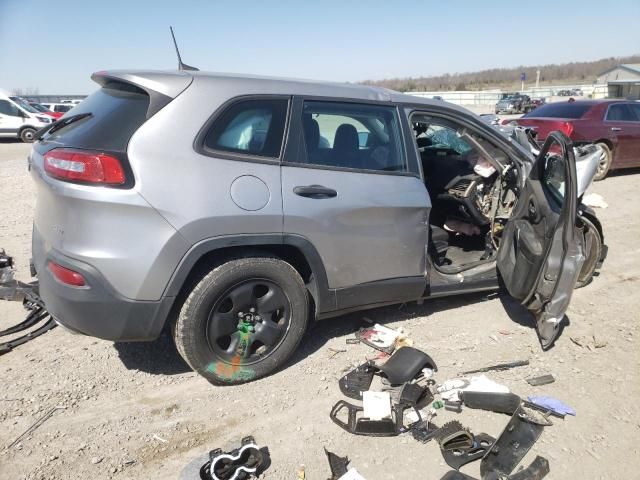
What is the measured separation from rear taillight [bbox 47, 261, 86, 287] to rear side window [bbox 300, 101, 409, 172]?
1450 mm

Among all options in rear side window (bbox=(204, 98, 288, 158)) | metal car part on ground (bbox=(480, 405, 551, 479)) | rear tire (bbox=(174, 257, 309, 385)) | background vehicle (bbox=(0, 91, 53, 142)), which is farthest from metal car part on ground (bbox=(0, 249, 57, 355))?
background vehicle (bbox=(0, 91, 53, 142))

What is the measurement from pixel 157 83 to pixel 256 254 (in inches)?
45.0

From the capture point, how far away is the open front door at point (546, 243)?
10.7ft

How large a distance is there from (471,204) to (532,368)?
1.58 m

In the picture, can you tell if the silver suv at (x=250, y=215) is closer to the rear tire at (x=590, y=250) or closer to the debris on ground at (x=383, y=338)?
the debris on ground at (x=383, y=338)

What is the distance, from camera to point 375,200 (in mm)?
3307

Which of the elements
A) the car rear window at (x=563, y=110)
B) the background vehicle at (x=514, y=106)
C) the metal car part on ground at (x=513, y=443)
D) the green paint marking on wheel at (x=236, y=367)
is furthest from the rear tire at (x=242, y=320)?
the background vehicle at (x=514, y=106)

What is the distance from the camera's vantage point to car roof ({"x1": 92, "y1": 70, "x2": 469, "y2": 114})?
2836mm

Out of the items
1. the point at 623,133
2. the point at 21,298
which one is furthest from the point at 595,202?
the point at 21,298

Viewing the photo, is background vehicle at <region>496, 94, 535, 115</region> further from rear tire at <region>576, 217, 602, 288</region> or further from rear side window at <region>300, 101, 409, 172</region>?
rear side window at <region>300, 101, 409, 172</region>

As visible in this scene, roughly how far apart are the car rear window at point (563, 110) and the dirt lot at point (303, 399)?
23.0 feet

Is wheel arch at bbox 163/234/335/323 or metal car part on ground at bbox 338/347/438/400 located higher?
wheel arch at bbox 163/234/335/323

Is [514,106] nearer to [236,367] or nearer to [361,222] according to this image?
[361,222]

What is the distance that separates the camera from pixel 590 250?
4.56 meters
